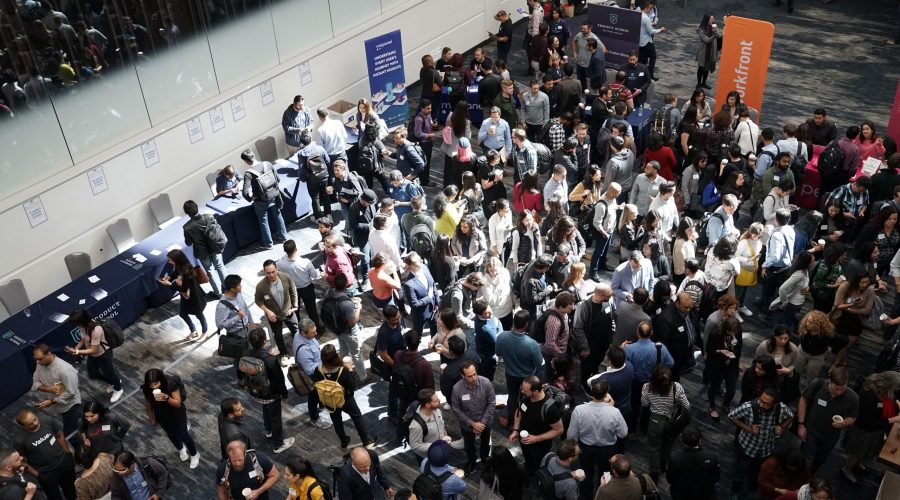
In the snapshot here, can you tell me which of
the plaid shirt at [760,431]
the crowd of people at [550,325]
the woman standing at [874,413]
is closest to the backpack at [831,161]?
the crowd of people at [550,325]

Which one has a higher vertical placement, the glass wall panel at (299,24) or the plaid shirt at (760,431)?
the glass wall panel at (299,24)

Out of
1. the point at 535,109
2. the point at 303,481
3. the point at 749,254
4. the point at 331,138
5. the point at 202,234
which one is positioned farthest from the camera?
the point at 535,109

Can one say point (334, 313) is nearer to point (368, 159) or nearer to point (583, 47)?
point (368, 159)

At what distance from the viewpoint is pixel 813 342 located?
731 centimetres

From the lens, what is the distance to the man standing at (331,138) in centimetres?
1147

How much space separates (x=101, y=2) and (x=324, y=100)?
3.90 meters

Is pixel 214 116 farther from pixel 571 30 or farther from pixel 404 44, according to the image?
pixel 571 30

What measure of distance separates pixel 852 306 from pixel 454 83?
22.5 ft

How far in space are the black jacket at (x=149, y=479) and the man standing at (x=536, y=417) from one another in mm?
2841

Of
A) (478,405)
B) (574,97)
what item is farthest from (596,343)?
(574,97)

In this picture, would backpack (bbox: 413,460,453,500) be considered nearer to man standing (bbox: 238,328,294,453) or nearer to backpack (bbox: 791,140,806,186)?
man standing (bbox: 238,328,294,453)

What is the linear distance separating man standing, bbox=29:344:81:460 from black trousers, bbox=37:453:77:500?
0.21 metres

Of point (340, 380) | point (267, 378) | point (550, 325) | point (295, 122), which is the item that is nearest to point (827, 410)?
point (550, 325)

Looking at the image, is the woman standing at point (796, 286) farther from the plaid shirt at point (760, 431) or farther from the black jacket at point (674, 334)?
the plaid shirt at point (760, 431)
